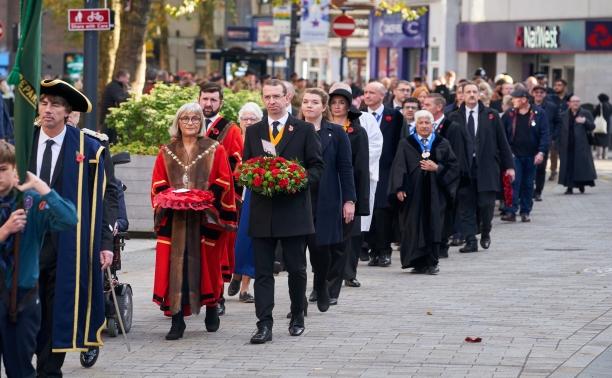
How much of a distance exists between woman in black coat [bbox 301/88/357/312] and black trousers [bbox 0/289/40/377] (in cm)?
433

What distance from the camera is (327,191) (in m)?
11.9

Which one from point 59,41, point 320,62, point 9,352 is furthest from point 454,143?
point 59,41

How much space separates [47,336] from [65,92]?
1.36 m

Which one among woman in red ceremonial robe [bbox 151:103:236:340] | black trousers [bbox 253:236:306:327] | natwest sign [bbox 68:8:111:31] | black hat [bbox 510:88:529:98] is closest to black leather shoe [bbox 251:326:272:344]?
black trousers [bbox 253:236:306:327]

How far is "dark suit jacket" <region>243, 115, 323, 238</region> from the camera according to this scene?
422 inches

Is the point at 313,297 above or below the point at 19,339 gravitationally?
below

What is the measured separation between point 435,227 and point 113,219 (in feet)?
20.4

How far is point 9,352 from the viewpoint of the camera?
7582 mm

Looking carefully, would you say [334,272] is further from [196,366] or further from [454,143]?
[454,143]

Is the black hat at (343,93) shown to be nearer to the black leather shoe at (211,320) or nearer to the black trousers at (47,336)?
the black leather shoe at (211,320)

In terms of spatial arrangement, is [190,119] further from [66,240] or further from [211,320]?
[66,240]

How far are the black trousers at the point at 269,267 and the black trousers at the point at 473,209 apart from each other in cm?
682

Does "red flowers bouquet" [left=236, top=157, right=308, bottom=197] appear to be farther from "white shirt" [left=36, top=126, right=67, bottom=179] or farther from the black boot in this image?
"white shirt" [left=36, top=126, right=67, bottom=179]

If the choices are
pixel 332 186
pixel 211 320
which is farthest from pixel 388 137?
pixel 211 320
